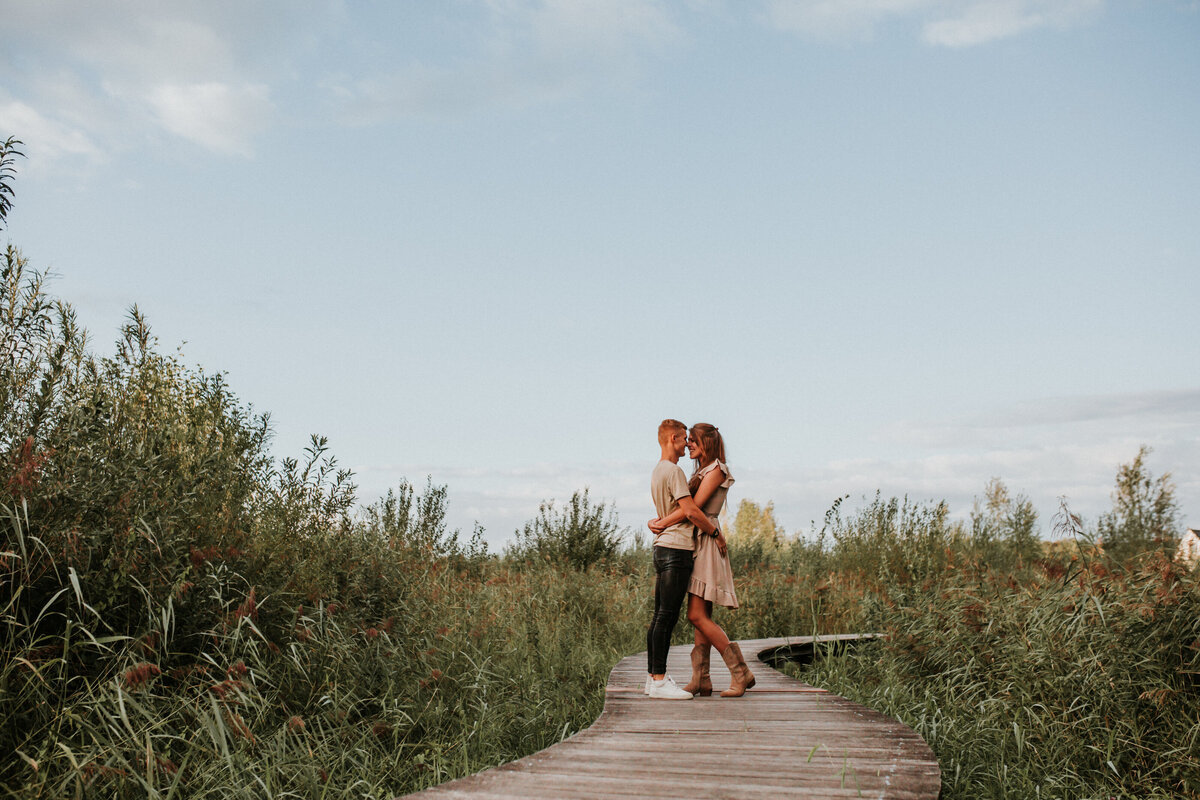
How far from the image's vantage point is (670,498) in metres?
5.76

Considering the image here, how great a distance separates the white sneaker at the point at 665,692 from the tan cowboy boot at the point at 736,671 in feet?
1.09

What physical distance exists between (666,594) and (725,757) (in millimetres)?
1505

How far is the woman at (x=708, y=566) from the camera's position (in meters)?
5.76

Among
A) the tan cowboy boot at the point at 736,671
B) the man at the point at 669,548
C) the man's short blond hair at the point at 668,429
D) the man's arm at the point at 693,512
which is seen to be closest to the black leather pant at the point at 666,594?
the man at the point at 669,548

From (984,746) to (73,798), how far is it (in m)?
Answer: 5.22

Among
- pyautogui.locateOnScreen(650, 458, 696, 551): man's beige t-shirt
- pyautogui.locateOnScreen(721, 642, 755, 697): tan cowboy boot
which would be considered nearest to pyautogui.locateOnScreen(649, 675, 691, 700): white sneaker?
pyautogui.locateOnScreen(721, 642, 755, 697): tan cowboy boot

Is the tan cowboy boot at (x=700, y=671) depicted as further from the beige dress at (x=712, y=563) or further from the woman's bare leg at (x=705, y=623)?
the beige dress at (x=712, y=563)

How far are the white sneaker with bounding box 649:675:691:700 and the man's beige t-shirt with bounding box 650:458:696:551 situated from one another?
3.14 ft

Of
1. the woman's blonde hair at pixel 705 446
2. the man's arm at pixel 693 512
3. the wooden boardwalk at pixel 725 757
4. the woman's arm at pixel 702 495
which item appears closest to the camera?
the wooden boardwalk at pixel 725 757

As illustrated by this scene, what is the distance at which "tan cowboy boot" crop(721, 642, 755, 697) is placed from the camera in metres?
5.88

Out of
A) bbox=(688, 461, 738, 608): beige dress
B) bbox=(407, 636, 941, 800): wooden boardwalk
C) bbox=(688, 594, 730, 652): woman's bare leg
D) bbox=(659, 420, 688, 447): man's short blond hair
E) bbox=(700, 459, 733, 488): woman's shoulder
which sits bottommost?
bbox=(407, 636, 941, 800): wooden boardwalk

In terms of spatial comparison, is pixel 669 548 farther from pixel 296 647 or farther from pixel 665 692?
pixel 296 647

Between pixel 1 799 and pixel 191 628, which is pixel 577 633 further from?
pixel 1 799

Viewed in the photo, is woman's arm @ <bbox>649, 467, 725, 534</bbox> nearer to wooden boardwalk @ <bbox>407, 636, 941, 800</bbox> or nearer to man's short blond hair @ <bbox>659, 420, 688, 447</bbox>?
man's short blond hair @ <bbox>659, 420, 688, 447</bbox>
